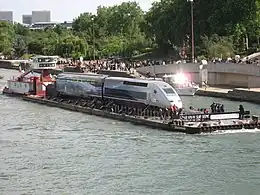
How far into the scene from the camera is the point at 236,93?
57.1 m

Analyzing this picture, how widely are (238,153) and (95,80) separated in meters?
21.6

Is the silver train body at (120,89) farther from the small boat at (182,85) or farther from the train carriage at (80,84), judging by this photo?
the small boat at (182,85)

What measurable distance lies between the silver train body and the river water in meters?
2.92

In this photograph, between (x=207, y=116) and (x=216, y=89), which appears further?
(x=216, y=89)

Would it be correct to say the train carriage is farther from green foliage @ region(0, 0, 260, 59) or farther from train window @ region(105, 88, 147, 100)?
green foliage @ region(0, 0, 260, 59)

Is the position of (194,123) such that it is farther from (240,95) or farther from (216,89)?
(216,89)

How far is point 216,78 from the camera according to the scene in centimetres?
6650

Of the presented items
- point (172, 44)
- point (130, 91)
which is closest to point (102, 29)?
point (172, 44)

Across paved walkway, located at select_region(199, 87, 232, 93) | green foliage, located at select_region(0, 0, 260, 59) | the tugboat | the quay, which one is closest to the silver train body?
the quay

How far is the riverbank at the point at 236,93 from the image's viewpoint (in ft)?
181

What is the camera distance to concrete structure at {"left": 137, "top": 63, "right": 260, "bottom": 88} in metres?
61.4

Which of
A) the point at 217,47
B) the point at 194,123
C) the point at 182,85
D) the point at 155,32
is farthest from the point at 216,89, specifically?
the point at 155,32

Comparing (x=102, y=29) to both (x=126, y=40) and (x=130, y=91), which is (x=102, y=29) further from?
(x=130, y=91)

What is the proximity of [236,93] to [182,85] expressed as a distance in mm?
6545
